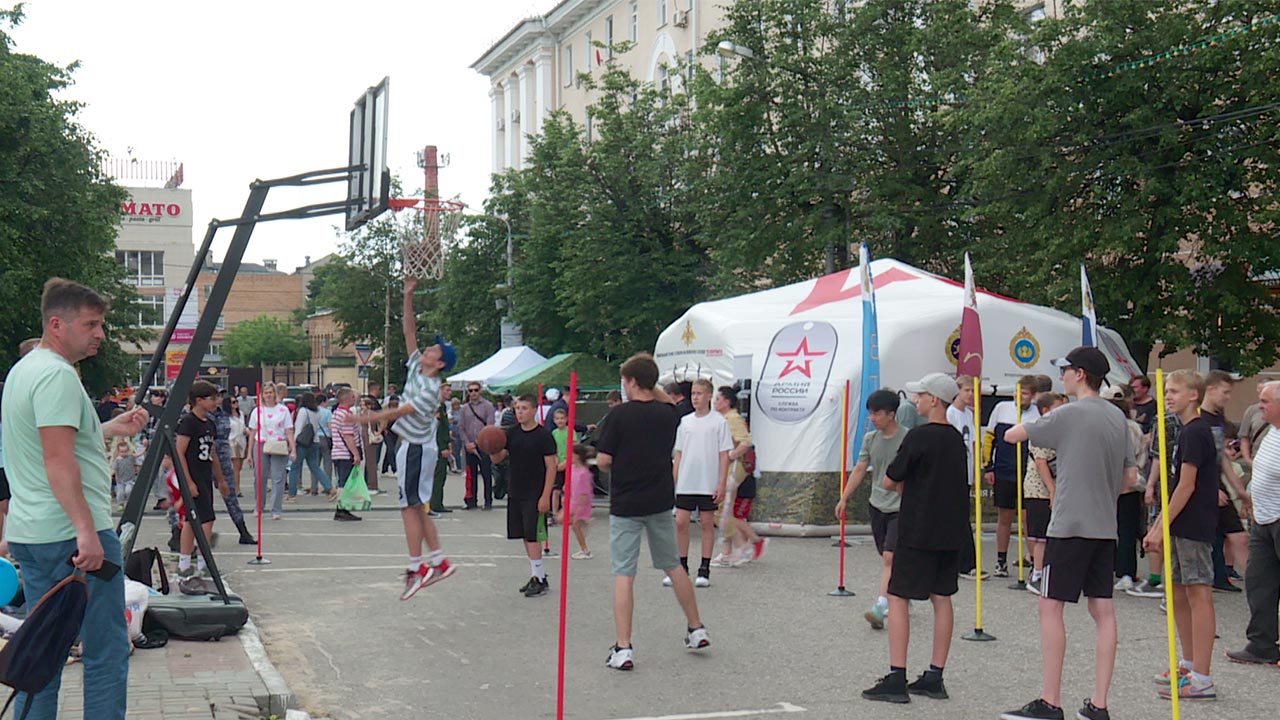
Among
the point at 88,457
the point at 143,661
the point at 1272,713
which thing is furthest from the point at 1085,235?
the point at 88,457

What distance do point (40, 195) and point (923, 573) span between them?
3157cm

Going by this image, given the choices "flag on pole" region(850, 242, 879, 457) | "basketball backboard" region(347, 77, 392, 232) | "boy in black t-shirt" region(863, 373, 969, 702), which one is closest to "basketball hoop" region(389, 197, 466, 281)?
"basketball backboard" region(347, 77, 392, 232)

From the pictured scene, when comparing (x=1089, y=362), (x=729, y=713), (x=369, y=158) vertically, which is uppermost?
(x=369, y=158)

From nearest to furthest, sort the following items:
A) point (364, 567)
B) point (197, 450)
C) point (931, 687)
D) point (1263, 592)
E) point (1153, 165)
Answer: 1. point (931, 687)
2. point (1263, 592)
3. point (197, 450)
4. point (364, 567)
5. point (1153, 165)

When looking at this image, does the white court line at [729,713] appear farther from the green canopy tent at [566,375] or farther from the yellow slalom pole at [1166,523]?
the green canopy tent at [566,375]

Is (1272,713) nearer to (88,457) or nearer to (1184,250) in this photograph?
(88,457)

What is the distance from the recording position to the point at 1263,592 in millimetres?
8531

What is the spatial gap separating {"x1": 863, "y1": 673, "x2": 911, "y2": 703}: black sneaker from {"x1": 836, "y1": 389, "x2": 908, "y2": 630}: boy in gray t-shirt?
6.52 ft

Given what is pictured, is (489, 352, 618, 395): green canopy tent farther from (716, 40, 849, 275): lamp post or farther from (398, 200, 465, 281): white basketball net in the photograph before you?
(716, 40, 849, 275): lamp post

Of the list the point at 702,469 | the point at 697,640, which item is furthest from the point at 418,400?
the point at 702,469

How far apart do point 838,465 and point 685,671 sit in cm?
937

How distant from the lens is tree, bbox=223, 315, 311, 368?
112m

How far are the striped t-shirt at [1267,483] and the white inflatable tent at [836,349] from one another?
907 cm

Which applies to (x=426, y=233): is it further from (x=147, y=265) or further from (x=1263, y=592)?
(x=147, y=265)
